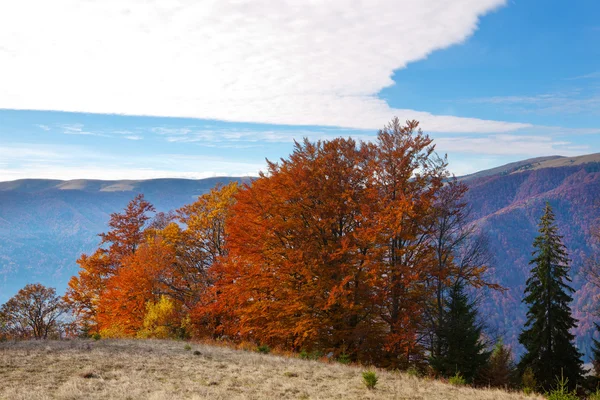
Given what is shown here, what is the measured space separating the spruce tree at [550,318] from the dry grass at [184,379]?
2520 centimetres

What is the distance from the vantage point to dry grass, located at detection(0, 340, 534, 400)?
1116cm

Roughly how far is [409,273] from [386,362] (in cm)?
467

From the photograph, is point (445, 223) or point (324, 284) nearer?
point (324, 284)

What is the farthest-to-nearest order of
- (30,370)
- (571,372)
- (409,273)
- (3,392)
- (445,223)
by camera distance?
(571,372), (445,223), (409,273), (30,370), (3,392)

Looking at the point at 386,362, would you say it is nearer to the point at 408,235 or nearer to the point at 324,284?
the point at 324,284

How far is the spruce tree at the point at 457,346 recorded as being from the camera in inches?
906

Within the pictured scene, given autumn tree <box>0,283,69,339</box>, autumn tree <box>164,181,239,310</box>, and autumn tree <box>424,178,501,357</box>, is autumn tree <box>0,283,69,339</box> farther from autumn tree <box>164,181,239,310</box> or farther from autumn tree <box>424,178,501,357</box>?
autumn tree <box>424,178,501,357</box>

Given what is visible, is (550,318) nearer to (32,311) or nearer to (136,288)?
(136,288)

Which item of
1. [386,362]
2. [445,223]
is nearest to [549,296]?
[445,223]

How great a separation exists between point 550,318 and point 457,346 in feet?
48.7

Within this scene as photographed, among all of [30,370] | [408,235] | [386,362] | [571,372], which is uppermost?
[408,235]

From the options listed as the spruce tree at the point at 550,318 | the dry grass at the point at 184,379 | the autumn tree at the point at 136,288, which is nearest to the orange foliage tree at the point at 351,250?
the dry grass at the point at 184,379

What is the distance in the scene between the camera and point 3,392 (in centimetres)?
1061

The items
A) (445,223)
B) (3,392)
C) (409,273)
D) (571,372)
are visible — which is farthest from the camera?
(571,372)
